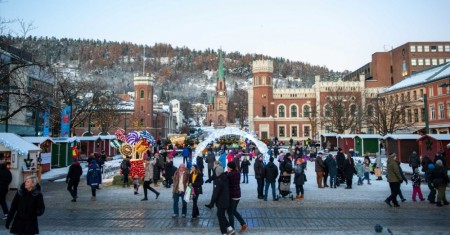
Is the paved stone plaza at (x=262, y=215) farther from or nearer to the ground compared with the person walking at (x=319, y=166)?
nearer to the ground

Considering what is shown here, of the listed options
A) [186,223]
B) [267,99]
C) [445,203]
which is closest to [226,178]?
[186,223]

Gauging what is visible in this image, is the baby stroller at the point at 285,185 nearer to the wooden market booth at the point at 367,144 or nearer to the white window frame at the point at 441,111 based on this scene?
the wooden market booth at the point at 367,144

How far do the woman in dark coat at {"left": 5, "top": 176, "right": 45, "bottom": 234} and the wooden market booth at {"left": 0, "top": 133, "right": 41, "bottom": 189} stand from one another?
11.3 metres

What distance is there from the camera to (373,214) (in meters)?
10.4

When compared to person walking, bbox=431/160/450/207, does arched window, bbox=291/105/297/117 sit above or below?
above

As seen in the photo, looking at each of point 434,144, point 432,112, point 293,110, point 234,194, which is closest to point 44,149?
point 234,194

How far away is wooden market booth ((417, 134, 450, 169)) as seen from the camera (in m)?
22.3

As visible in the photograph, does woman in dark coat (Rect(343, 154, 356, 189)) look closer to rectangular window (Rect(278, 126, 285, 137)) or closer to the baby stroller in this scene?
the baby stroller

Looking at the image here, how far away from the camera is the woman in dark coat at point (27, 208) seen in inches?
Answer: 226

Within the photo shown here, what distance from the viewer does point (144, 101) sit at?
7681 centimetres

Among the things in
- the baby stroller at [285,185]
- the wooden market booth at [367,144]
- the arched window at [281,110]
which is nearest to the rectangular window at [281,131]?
the arched window at [281,110]

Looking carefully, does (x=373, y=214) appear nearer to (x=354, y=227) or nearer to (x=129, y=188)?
(x=354, y=227)

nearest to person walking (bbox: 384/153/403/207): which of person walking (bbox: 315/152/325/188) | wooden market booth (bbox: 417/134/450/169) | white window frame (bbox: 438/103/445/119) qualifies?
person walking (bbox: 315/152/325/188)

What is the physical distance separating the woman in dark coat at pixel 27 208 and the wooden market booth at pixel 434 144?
22688 millimetres
